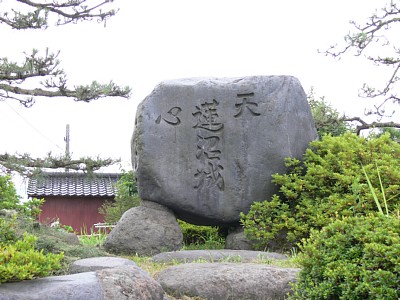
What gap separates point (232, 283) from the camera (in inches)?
170

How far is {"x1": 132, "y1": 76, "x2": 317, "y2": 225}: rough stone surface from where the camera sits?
6.67 metres

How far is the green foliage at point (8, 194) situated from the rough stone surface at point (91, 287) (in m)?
2.75

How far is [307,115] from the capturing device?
7.02 meters

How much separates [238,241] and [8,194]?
2864 mm

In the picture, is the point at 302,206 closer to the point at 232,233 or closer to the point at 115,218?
the point at 232,233

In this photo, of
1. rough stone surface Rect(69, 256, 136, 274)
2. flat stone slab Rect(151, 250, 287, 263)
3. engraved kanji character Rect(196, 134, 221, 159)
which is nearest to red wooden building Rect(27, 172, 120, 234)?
engraved kanji character Rect(196, 134, 221, 159)

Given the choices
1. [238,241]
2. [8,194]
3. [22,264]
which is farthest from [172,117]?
[22,264]

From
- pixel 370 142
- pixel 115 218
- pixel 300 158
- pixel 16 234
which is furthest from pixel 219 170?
pixel 115 218

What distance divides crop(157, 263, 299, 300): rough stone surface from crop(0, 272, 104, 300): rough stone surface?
3.38ft

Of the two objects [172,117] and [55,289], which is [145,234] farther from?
[55,289]

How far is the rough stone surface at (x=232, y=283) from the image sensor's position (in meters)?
4.28

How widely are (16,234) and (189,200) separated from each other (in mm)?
2584

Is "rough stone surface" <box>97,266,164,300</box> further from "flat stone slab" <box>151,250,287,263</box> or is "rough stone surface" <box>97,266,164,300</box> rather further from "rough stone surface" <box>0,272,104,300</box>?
"flat stone slab" <box>151,250,287,263</box>

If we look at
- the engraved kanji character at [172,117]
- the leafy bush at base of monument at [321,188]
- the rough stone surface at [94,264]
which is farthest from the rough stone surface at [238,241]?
the rough stone surface at [94,264]
